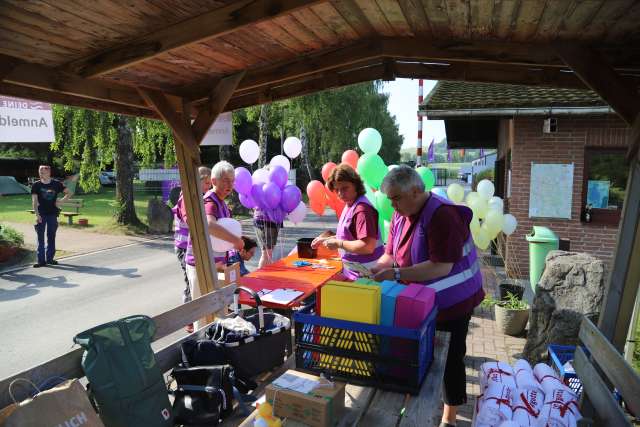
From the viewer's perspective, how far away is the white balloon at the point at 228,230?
4.59 metres

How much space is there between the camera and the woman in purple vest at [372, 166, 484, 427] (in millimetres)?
2691

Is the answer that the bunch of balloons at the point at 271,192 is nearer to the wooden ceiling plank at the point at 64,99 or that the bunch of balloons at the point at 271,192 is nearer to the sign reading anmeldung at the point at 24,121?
the wooden ceiling plank at the point at 64,99

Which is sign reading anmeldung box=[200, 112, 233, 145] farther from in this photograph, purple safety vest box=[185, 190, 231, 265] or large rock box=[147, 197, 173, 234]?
purple safety vest box=[185, 190, 231, 265]

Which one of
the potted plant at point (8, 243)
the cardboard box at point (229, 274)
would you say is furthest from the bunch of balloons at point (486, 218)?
the potted plant at point (8, 243)

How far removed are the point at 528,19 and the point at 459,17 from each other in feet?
1.31

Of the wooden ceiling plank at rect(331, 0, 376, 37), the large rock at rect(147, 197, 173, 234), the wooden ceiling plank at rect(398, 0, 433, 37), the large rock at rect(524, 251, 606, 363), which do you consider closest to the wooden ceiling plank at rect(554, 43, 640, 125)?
the wooden ceiling plank at rect(398, 0, 433, 37)

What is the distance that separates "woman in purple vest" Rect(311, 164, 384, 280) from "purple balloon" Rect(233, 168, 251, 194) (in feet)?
10.6

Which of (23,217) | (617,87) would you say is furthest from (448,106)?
(23,217)

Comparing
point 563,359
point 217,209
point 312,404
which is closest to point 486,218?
point 563,359

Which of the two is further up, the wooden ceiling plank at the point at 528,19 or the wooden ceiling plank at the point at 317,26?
the wooden ceiling plank at the point at 317,26

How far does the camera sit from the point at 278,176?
23.8 ft

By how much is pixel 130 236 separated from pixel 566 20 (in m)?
13.2

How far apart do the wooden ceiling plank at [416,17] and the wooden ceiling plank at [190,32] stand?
69 centimetres

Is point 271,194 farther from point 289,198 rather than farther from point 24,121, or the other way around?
point 24,121
